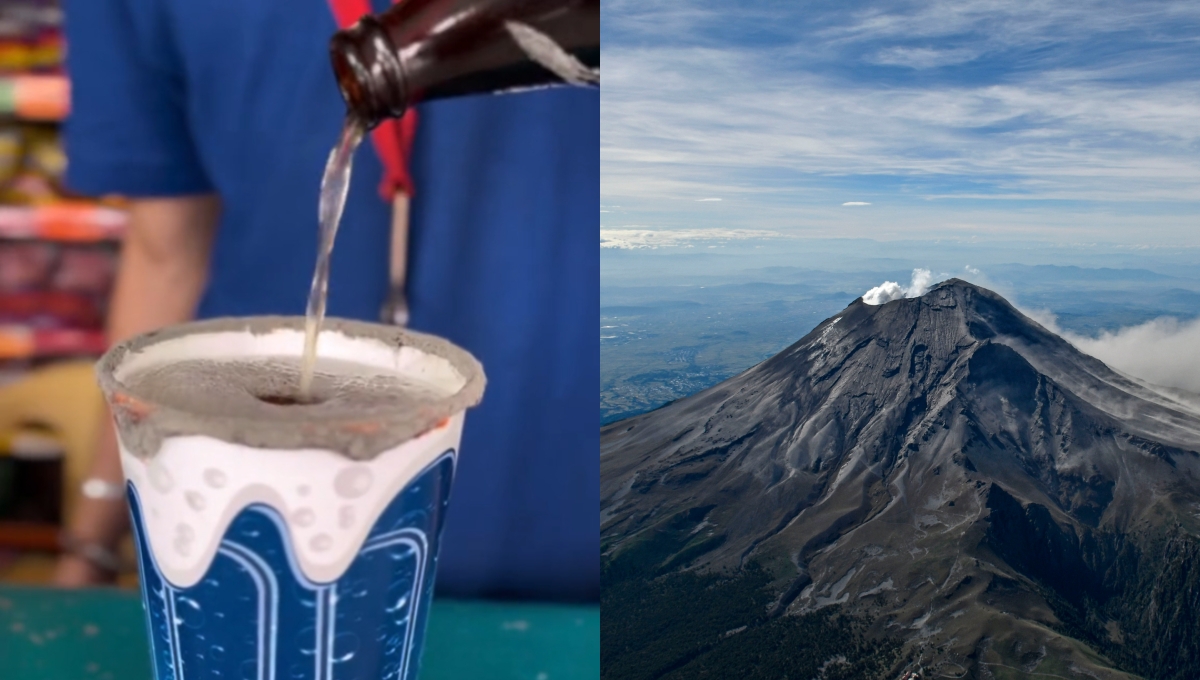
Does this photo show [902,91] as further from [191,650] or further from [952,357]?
[191,650]

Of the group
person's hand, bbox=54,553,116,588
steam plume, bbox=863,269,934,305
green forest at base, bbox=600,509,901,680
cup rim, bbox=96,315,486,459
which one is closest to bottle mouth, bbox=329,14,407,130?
cup rim, bbox=96,315,486,459

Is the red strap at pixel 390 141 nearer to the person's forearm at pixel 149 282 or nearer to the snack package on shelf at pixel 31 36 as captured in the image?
the person's forearm at pixel 149 282

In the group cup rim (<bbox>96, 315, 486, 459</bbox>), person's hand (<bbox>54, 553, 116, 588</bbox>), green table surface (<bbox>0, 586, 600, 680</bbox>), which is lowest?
person's hand (<bbox>54, 553, 116, 588</bbox>)

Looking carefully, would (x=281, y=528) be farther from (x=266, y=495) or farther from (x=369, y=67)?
(x=369, y=67)

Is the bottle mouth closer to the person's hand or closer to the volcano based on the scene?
the person's hand

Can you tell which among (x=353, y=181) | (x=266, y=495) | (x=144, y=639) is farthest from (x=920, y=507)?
(x=266, y=495)

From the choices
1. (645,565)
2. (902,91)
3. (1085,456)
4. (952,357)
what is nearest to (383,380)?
(902,91)
